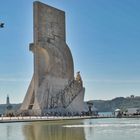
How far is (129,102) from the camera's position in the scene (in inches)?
5733

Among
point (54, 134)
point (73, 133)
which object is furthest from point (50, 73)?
point (54, 134)

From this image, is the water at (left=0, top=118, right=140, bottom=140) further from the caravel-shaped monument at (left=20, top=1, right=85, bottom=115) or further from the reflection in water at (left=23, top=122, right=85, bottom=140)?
the caravel-shaped monument at (left=20, top=1, right=85, bottom=115)

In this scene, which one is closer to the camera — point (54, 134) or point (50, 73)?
point (54, 134)

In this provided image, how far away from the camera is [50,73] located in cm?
6169

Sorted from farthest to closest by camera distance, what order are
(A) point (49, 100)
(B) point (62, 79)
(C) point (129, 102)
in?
1. (C) point (129, 102)
2. (B) point (62, 79)
3. (A) point (49, 100)

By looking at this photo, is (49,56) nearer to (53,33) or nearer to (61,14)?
(53,33)

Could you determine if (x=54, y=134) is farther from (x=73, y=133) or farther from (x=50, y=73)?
(x=50, y=73)

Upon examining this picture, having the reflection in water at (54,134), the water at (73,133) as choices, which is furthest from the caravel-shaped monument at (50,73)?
the reflection in water at (54,134)

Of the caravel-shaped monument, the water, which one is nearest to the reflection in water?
the water

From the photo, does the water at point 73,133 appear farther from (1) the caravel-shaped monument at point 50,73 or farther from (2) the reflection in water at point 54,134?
(1) the caravel-shaped monument at point 50,73

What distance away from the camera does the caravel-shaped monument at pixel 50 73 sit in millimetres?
60031

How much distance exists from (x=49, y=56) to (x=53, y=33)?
4228mm

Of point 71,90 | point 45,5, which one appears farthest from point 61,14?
point 71,90

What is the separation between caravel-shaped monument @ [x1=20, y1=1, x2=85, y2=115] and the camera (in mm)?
60031
